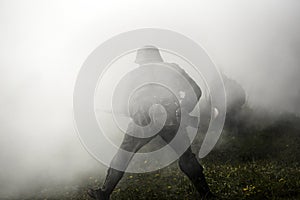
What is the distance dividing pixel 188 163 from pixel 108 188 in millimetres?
1389

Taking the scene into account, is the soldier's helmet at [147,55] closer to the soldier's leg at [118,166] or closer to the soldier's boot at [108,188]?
the soldier's leg at [118,166]

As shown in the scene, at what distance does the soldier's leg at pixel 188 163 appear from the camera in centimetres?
828

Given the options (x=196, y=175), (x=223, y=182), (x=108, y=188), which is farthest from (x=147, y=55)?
(x=223, y=182)

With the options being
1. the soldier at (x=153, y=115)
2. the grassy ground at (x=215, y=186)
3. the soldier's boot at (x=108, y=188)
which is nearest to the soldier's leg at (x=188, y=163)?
the soldier at (x=153, y=115)

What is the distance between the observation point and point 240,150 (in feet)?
57.4

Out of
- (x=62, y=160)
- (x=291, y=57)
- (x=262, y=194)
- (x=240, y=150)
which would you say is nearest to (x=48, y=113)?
(x=62, y=160)

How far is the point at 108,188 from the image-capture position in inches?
327

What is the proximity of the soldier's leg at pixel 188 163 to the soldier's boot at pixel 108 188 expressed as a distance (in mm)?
1023

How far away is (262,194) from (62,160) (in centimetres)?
1024

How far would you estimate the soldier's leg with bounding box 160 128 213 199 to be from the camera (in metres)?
8.28

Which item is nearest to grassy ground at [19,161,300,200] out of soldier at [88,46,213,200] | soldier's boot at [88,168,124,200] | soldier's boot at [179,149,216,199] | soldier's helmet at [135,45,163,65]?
soldier's boot at [179,149,216,199]

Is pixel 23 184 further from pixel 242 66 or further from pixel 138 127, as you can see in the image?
pixel 242 66

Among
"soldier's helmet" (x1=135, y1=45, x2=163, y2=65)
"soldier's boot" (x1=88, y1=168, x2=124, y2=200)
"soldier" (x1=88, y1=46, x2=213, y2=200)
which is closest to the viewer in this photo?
"soldier's boot" (x1=88, y1=168, x2=124, y2=200)

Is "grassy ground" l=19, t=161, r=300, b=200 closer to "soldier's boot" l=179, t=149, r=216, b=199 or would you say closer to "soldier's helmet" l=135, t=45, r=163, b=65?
"soldier's boot" l=179, t=149, r=216, b=199
